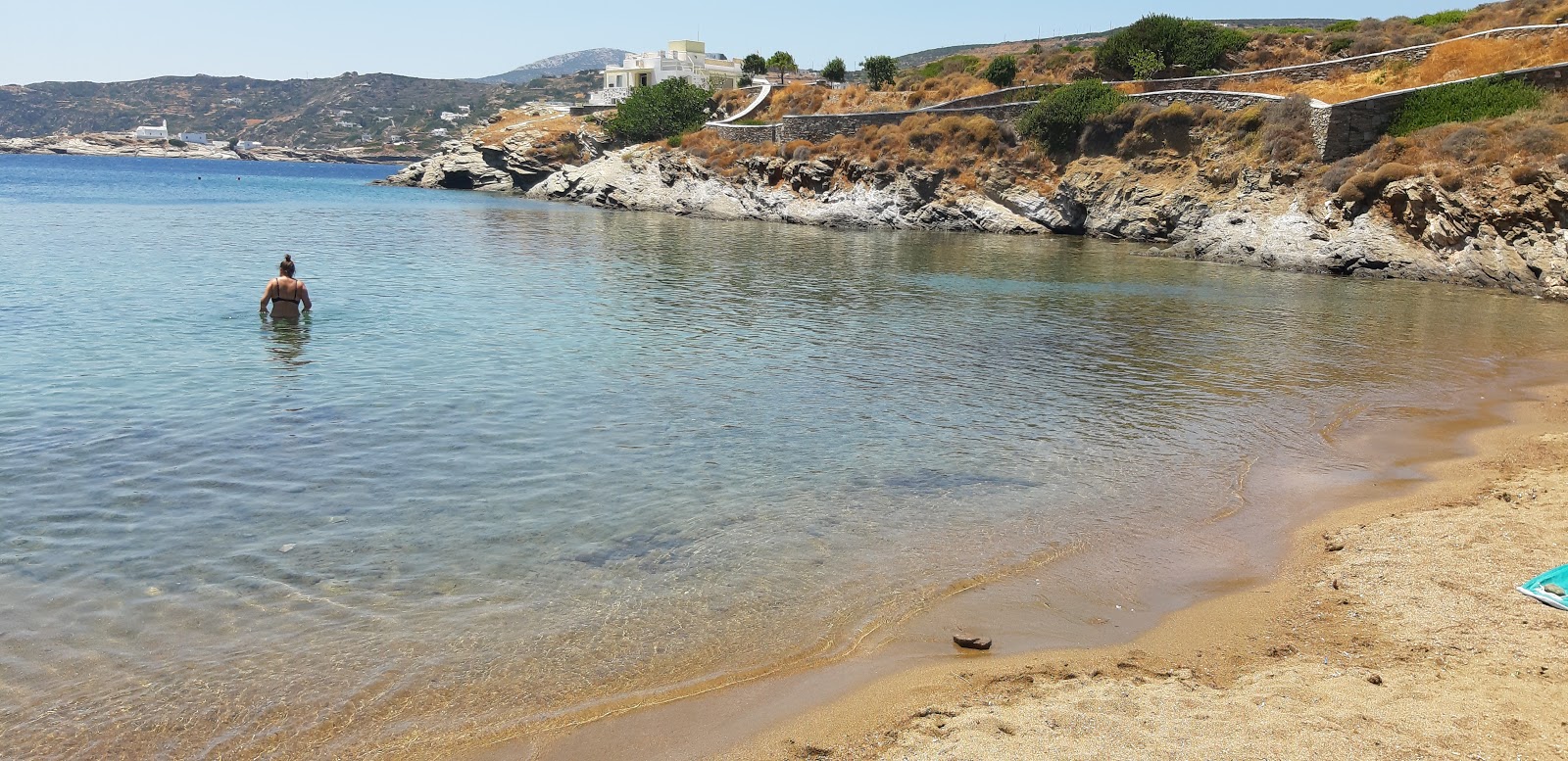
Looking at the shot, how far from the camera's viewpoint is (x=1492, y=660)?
6008 millimetres

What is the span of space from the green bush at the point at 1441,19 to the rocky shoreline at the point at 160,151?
168 m

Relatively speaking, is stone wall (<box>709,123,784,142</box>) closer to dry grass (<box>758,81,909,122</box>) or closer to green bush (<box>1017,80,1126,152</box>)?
dry grass (<box>758,81,909,122</box>)

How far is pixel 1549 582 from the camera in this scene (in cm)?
694

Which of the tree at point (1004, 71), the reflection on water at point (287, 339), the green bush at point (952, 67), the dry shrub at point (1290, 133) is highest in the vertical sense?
the green bush at point (952, 67)

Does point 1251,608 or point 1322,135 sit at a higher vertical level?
point 1322,135

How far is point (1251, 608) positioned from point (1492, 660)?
155cm

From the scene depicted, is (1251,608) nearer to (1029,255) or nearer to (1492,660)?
(1492,660)

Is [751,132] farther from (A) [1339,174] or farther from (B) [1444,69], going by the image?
(B) [1444,69]

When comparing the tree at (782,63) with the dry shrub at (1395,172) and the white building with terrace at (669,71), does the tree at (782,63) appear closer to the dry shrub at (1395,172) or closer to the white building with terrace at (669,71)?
the white building with terrace at (669,71)

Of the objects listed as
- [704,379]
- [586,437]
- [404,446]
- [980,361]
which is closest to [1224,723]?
[586,437]

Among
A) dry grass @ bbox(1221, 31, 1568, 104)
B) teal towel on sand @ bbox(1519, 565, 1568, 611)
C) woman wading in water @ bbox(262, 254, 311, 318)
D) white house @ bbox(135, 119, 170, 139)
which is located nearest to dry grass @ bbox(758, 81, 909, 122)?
dry grass @ bbox(1221, 31, 1568, 104)

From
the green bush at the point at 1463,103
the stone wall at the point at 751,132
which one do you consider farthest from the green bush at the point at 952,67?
the green bush at the point at 1463,103

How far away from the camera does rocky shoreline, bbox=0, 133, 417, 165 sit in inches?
7023

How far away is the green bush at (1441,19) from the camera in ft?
161
